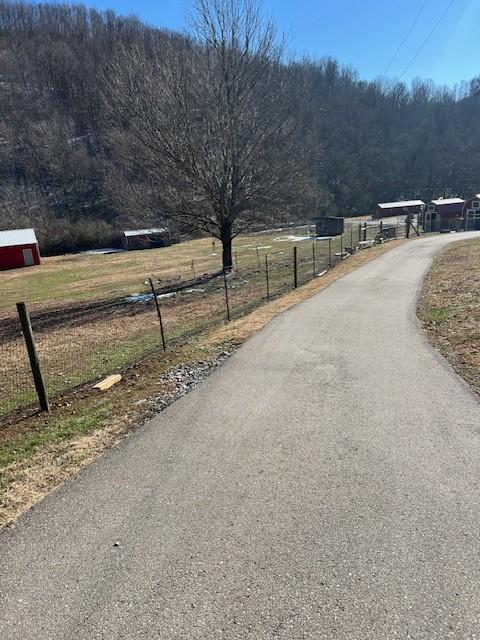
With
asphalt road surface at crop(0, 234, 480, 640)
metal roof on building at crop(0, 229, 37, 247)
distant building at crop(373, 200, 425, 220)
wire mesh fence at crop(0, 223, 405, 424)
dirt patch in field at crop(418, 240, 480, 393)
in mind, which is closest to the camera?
asphalt road surface at crop(0, 234, 480, 640)

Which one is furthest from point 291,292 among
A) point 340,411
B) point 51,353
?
point 340,411

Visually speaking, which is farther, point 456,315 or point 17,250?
Answer: point 17,250

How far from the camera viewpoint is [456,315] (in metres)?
9.77

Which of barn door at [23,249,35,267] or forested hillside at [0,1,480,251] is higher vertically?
forested hillside at [0,1,480,251]

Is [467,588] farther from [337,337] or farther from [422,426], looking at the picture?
[337,337]

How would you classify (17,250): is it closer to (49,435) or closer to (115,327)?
(115,327)

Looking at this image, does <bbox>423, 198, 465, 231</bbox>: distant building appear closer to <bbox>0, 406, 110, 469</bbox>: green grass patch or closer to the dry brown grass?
the dry brown grass

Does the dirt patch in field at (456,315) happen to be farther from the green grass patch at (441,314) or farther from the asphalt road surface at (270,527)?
the asphalt road surface at (270,527)

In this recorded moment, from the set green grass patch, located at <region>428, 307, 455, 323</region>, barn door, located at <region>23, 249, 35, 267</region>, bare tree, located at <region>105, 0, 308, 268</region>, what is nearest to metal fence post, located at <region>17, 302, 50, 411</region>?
green grass patch, located at <region>428, 307, 455, 323</region>

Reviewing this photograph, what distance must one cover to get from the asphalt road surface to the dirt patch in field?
2.98ft

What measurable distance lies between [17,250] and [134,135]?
115 ft

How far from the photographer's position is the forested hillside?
21.1m

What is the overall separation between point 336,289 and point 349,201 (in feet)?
339

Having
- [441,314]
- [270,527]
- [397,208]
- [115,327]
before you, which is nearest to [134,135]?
[115,327]
